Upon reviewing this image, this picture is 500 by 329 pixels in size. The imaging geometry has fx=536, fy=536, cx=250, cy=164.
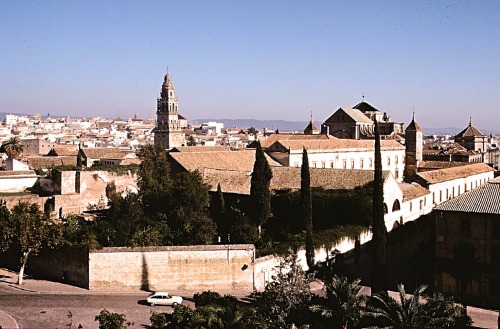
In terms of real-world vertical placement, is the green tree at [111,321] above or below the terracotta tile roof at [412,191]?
below

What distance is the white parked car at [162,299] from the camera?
2320 cm

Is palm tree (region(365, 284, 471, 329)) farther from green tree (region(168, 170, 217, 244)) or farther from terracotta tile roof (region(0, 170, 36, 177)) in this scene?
terracotta tile roof (region(0, 170, 36, 177))

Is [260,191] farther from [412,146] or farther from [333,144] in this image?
[412,146]

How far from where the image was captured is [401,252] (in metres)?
35.8

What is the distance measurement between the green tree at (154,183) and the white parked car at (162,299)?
683cm

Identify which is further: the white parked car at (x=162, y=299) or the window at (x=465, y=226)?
the window at (x=465, y=226)

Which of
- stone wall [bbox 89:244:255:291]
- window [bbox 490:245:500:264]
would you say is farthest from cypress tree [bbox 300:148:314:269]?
window [bbox 490:245:500:264]

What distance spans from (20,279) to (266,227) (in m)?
14.3

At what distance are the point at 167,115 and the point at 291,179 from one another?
184ft

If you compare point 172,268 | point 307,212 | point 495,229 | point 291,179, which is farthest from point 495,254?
point 291,179

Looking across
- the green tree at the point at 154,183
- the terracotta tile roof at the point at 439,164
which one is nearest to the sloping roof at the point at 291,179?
the green tree at the point at 154,183

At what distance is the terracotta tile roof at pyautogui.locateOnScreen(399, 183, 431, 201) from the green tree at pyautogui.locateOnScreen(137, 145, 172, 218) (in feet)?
59.5

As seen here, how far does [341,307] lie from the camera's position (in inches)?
728

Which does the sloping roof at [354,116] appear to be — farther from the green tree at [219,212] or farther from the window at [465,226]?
the window at [465,226]
